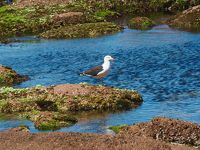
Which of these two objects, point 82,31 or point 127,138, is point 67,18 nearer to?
point 82,31

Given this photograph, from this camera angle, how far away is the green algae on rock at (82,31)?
249 ft

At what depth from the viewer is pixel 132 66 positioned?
5166 centimetres

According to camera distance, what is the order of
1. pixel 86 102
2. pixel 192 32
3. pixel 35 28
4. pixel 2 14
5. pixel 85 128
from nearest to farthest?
1. pixel 85 128
2. pixel 86 102
3. pixel 192 32
4. pixel 35 28
5. pixel 2 14

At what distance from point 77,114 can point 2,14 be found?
6698 centimetres

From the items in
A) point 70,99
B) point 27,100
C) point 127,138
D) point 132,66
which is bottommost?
point 132,66

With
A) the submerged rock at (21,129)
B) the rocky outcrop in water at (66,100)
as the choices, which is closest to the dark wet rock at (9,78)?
the rocky outcrop in water at (66,100)

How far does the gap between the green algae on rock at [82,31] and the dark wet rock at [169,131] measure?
157ft

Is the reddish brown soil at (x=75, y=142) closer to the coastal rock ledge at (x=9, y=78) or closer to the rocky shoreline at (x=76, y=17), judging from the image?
the coastal rock ledge at (x=9, y=78)

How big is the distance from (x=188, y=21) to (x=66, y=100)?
1871 inches

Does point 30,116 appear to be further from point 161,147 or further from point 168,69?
point 168,69

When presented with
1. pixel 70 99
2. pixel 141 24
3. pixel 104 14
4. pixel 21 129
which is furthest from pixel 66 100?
pixel 104 14

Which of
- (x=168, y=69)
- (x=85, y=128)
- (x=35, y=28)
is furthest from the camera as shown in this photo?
(x=35, y=28)

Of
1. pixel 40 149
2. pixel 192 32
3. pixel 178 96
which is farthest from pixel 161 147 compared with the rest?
pixel 192 32

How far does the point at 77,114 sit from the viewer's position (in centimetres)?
3431
